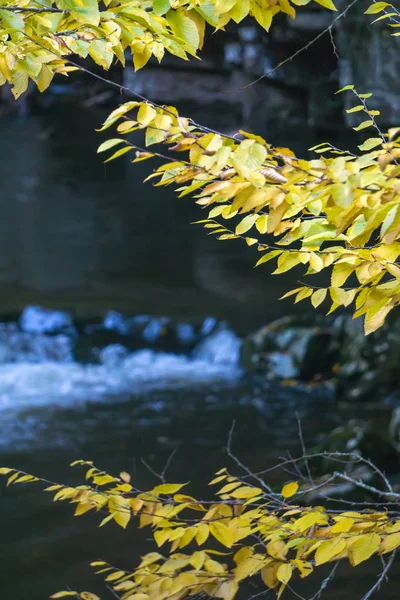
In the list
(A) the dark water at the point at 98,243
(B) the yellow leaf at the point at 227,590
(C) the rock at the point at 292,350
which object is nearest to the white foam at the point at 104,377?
(C) the rock at the point at 292,350

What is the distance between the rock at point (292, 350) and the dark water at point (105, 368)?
29 cm

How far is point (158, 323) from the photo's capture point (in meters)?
10.2

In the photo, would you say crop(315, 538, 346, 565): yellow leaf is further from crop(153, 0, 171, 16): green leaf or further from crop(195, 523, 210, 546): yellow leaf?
crop(153, 0, 171, 16): green leaf

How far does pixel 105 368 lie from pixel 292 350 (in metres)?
2.42

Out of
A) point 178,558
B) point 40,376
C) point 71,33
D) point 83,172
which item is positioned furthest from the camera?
point 83,172

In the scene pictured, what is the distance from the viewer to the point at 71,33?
2004mm

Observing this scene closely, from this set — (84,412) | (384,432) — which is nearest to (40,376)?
(84,412)

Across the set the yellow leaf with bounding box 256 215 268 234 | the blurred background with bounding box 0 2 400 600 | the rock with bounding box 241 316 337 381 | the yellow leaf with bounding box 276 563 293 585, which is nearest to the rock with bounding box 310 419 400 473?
the blurred background with bounding box 0 2 400 600

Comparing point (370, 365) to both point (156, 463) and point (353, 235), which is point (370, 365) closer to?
point (156, 463)

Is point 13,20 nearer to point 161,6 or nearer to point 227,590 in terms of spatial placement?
point 161,6

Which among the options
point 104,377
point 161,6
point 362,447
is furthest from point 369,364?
point 161,6

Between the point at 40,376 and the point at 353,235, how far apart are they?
25.6 feet

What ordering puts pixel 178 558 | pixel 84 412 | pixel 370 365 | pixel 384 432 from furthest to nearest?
pixel 370 365 < pixel 84 412 < pixel 384 432 < pixel 178 558

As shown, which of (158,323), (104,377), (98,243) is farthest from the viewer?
(98,243)
